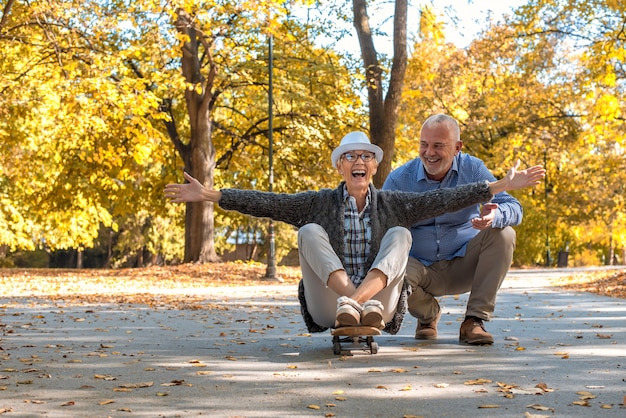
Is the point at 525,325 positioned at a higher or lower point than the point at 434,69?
lower

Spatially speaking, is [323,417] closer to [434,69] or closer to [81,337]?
[81,337]

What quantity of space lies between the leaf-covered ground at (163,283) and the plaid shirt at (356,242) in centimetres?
885

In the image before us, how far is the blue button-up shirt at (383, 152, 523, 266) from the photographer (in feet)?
25.3

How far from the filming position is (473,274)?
7.84 metres

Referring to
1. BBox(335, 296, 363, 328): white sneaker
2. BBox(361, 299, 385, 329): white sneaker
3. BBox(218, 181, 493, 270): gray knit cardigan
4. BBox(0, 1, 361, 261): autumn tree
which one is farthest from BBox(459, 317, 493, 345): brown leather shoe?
BBox(0, 1, 361, 261): autumn tree

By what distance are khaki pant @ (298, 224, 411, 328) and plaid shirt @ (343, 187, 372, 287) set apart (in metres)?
0.21

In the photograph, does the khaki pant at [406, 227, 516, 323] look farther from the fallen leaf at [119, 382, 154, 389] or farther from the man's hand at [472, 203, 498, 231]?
the fallen leaf at [119, 382, 154, 389]

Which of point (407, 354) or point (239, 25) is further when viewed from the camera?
point (239, 25)

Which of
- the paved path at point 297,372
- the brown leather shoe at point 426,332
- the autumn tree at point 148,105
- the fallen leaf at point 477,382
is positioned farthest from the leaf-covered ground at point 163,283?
the fallen leaf at point 477,382

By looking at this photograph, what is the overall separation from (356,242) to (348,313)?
91 centimetres

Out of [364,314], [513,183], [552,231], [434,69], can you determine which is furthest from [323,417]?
[552,231]

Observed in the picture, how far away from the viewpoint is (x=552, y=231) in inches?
1911

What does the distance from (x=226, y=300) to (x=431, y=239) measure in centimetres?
958

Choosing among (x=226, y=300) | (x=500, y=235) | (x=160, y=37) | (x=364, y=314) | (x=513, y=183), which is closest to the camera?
(x=364, y=314)
